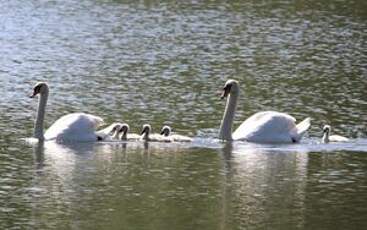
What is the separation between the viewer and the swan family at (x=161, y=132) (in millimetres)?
21078

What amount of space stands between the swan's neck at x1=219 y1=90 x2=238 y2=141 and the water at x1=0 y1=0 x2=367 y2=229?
8.7 inches

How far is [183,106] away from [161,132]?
10.5 feet

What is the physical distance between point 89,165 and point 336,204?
374 cm

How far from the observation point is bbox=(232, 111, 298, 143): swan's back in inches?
854

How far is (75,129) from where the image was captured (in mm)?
21016

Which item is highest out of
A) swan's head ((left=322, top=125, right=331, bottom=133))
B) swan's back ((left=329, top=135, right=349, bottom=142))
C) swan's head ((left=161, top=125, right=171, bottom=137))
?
swan's head ((left=322, top=125, right=331, bottom=133))

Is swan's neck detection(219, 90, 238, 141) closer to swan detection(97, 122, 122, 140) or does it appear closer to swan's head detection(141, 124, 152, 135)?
swan's head detection(141, 124, 152, 135)

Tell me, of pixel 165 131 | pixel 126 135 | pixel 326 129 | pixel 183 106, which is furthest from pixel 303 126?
pixel 183 106

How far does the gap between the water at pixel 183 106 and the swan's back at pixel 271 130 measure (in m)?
0.33

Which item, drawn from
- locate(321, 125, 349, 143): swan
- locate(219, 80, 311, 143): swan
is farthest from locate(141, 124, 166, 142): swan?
locate(321, 125, 349, 143): swan

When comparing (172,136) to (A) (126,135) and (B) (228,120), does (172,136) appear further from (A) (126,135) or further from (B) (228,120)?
(B) (228,120)

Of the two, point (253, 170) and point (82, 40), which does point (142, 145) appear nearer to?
point (253, 170)

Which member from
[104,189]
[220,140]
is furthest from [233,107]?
[104,189]

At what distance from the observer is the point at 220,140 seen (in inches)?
853
